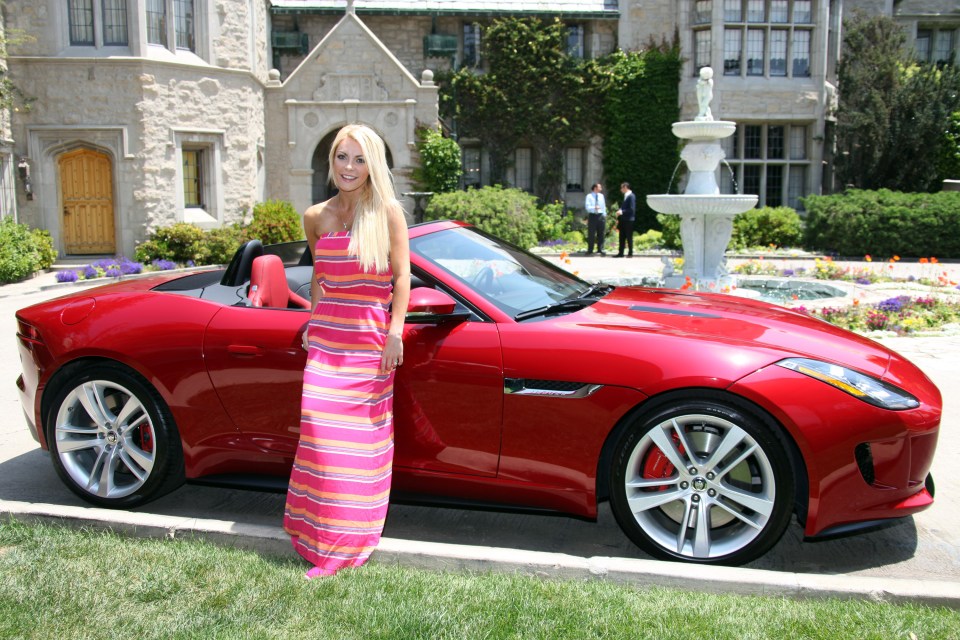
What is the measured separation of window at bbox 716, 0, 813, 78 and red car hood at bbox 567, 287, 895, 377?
2167cm

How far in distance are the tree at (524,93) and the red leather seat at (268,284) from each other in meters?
21.2

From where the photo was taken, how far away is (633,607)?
123 inches

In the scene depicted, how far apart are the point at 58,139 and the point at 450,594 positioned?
19321 mm

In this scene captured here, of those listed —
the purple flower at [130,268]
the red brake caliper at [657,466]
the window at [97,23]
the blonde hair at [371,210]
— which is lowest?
the purple flower at [130,268]

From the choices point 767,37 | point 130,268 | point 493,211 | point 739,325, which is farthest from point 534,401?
point 767,37

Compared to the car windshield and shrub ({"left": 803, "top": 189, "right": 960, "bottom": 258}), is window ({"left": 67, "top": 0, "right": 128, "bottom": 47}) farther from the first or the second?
the car windshield

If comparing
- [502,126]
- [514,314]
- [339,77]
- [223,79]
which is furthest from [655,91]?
[514,314]

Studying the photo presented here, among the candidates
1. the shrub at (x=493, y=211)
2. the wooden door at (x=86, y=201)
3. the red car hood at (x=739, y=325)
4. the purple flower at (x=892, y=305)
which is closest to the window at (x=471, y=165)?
the shrub at (x=493, y=211)

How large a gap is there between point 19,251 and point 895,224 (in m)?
18.4

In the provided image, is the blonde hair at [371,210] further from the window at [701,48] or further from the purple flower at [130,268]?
the window at [701,48]

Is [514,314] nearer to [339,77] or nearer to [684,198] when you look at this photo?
[684,198]

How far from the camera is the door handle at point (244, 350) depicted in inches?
163

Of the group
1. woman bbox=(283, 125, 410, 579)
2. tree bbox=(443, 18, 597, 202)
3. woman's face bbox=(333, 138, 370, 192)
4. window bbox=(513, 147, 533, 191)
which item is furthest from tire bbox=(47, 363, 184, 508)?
window bbox=(513, 147, 533, 191)

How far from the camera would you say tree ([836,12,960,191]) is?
22.4 metres
